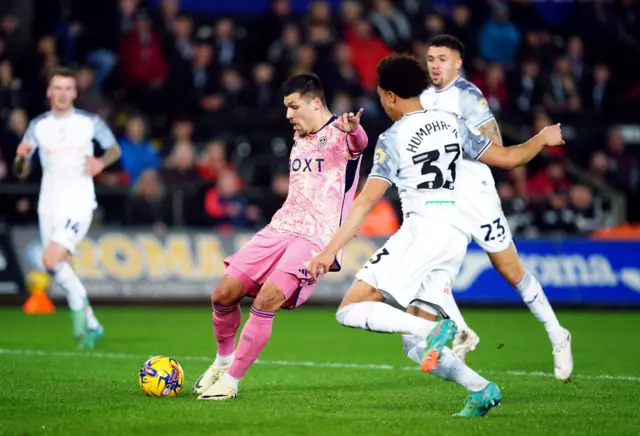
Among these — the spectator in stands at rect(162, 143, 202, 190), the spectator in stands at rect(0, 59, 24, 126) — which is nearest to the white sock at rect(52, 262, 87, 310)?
the spectator in stands at rect(162, 143, 202, 190)

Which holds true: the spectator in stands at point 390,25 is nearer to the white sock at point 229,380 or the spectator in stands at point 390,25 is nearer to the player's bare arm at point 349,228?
the white sock at point 229,380

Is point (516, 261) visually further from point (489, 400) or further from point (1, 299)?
point (1, 299)

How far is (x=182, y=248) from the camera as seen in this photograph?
17.4m

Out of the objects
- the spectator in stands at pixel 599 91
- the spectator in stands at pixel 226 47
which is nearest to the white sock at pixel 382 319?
the spectator in stands at pixel 226 47

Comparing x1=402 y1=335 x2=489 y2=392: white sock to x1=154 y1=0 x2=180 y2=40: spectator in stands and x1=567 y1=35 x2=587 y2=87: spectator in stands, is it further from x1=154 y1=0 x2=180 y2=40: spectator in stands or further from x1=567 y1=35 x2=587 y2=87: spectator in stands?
x1=567 y1=35 x2=587 y2=87: spectator in stands

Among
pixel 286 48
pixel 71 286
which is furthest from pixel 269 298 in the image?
pixel 286 48

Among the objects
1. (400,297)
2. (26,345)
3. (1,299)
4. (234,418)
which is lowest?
(1,299)

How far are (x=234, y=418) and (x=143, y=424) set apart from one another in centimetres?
56

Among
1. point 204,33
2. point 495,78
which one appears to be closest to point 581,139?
point 495,78

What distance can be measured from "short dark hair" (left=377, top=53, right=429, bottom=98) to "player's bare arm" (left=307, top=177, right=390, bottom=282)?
66 cm

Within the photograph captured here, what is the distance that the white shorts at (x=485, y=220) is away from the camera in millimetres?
Answer: 9094

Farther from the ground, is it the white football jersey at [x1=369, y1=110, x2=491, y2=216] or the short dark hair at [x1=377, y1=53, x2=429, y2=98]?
the short dark hair at [x1=377, y1=53, x2=429, y2=98]

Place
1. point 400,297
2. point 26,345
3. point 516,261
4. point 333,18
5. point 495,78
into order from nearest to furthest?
point 400,297, point 516,261, point 26,345, point 495,78, point 333,18

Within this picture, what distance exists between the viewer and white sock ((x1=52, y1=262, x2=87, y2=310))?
39.1 feet
